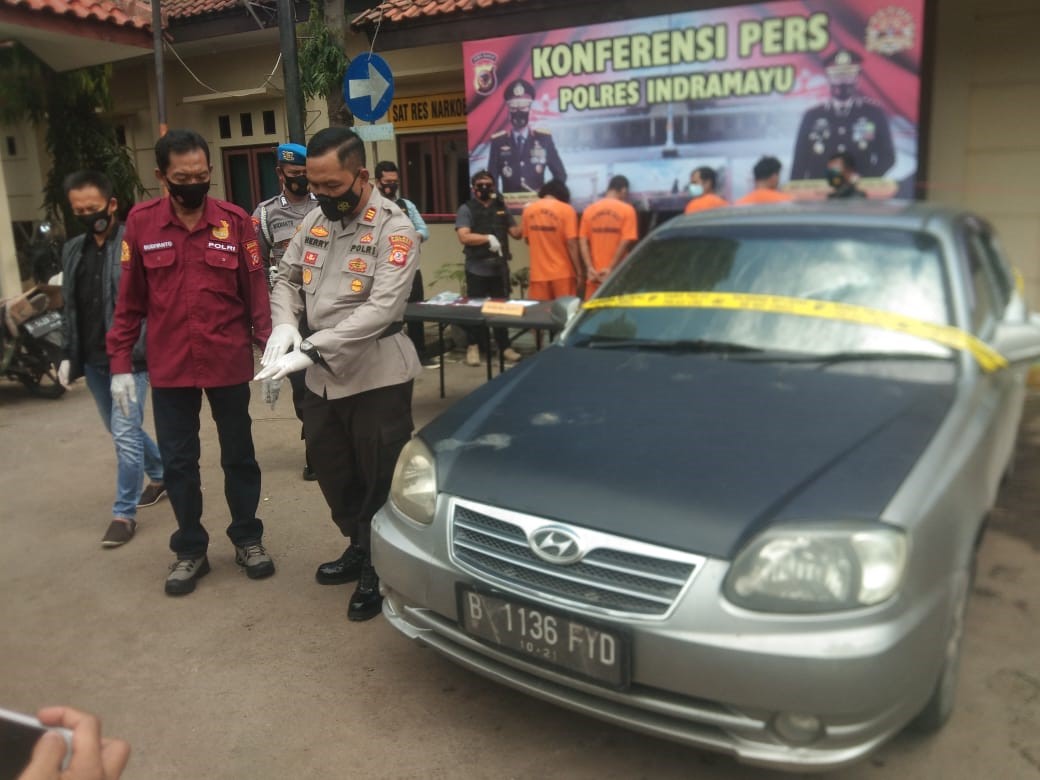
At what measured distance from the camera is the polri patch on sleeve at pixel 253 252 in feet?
12.8

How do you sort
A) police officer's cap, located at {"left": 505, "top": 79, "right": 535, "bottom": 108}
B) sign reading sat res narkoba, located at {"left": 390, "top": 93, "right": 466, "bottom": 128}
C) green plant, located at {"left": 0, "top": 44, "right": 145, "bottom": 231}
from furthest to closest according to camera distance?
green plant, located at {"left": 0, "top": 44, "right": 145, "bottom": 231}, sign reading sat res narkoba, located at {"left": 390, "top": 93, "right": 466, "bottom": 128}, police officer's cap, located at {"left": 505, "top": 79, "right": 535, "bottom": 108}

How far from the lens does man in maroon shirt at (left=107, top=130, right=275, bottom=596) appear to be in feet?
12.2

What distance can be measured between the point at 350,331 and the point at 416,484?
2.46ft

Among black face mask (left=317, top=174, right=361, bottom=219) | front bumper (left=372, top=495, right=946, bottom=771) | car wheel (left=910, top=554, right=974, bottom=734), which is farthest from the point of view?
black face mask (left=317, top=174, right=361, bottom=219)

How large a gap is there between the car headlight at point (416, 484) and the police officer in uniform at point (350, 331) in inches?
21.9

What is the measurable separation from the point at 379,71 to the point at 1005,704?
6081 millimetres

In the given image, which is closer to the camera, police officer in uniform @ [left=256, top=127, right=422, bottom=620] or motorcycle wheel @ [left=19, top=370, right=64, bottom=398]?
police officer in uniform @ [left=256, top=127, right=422, bottom=620]

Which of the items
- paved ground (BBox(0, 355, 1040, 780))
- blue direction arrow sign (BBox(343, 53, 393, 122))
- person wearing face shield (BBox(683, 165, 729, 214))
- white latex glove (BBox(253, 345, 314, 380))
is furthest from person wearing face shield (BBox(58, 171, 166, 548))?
person wearing face shield (BBox(683, 165, 729, 214))

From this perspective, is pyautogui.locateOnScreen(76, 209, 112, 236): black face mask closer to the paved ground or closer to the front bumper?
the paved ground

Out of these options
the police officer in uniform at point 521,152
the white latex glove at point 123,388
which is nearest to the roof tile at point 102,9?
the police officer in uniform at point 521,152

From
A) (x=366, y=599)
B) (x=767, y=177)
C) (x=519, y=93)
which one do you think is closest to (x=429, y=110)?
(x=519, y=93)

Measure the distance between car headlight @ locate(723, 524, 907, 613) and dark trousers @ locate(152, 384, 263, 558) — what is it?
8.37ft

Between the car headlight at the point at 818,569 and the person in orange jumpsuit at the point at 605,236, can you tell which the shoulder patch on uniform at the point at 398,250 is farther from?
the person in orange jumpsuit at the point at 605,236

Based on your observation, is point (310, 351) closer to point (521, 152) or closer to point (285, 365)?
point (285, 365)
